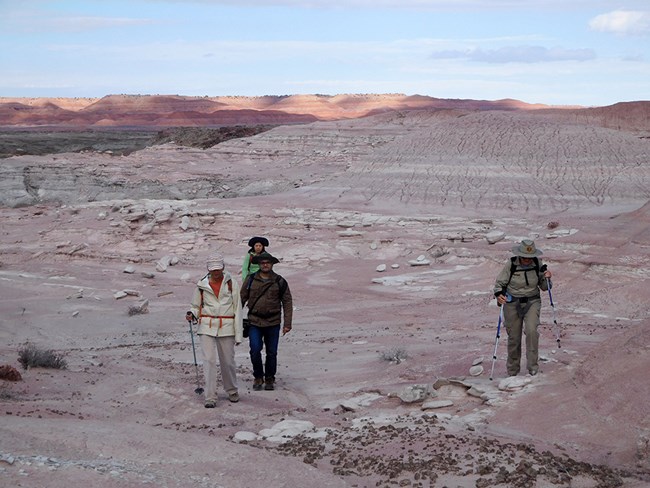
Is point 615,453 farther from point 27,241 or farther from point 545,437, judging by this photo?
point 27,241

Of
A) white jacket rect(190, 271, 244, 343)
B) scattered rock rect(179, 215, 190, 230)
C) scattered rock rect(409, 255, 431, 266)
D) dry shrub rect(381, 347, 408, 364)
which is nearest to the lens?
white jacket rect(190, 271, 244, 343)

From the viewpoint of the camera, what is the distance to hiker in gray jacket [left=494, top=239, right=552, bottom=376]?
9.48 metres

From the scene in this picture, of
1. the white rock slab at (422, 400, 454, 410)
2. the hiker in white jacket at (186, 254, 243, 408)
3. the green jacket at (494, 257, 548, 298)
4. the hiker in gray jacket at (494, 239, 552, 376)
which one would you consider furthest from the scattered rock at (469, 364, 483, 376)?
the hiker in white jacket at (186, 254, 243, 408)

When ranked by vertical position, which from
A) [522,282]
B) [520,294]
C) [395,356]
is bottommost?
[395,356]

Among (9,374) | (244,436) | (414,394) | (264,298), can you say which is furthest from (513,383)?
(9,374)

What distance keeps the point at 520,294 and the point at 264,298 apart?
8.59 feet

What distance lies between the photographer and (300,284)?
19.2 m

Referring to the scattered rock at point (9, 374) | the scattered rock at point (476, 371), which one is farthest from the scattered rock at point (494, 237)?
the scattered rock at point (9, 374)

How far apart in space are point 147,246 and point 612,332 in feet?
43.3

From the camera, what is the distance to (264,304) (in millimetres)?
9930

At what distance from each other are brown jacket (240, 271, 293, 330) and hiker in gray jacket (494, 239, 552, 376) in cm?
220

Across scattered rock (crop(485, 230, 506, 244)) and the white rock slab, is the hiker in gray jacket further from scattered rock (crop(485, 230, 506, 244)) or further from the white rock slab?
scattered rock (crop(485, 230, 506, 244))

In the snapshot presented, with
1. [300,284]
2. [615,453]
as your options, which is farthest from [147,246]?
[615,453]

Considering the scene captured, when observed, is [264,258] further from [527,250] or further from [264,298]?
[527,250]
